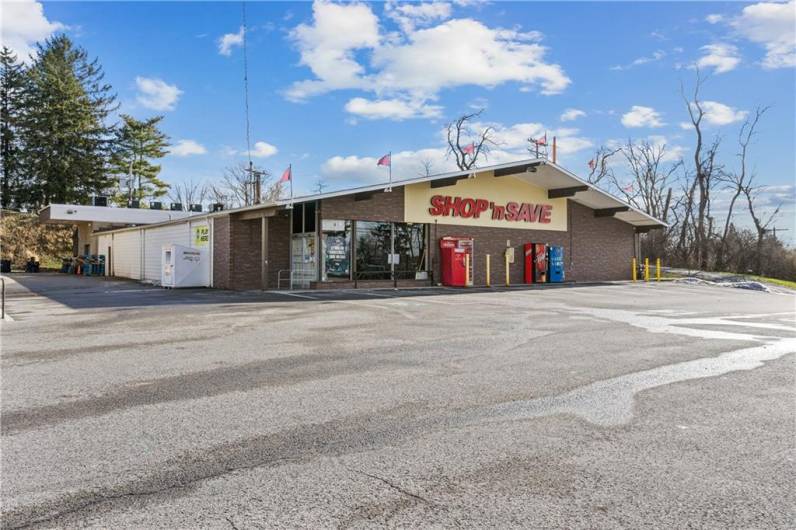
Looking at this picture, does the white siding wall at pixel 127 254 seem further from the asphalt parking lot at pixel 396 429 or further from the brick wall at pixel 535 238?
the asphalt parking lot at pixel 396 429

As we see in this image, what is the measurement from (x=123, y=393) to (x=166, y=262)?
16764mm

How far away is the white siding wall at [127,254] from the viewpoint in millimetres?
27123

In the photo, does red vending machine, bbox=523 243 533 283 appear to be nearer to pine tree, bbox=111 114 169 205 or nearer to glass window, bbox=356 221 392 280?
glass window, bbox=356 221 392 280

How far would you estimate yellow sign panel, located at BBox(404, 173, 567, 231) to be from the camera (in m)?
22.3

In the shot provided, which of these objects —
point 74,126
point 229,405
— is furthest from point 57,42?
point 229,405

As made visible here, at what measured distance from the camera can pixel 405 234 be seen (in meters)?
22.0

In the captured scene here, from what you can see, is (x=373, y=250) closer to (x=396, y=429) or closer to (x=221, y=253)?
(x=221, y=253)

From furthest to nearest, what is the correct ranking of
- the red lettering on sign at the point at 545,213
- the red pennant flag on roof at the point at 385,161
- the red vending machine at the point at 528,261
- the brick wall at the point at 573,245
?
the red lettering on sign at the point at 545,213 < the red vending machine at the point at 528,261 < the brick wall at the point at 573,245 < the red pennant flag on roof at the point at 385,161

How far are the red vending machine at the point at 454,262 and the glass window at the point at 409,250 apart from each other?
32.1 inches

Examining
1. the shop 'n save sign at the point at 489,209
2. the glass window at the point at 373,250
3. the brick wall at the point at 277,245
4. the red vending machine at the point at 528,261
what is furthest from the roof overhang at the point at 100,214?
the red vending machine at the point at 528,261

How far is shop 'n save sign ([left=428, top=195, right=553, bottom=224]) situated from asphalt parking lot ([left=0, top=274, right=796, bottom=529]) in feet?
47.2

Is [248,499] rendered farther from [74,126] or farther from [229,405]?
[74,126]

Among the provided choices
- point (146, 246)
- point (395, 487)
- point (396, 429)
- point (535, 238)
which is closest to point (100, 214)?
point (146, 246)

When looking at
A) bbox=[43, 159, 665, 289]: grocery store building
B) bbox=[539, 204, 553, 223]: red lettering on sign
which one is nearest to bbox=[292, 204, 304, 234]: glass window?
bbox=[43, 159, 665, 289]: grocery store building
